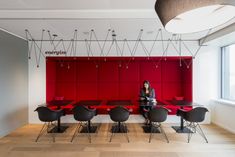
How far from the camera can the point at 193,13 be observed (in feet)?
4.09

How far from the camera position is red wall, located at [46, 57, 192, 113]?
22.5 feet

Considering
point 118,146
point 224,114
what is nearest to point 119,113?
point 118,146

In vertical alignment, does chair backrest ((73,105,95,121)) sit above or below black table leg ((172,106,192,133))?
above

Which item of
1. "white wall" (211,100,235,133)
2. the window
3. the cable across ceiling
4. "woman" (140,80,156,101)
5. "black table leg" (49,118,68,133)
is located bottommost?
"black table leg" (49,118,68,133)

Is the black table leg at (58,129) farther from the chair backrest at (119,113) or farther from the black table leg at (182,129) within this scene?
the black table leg at (182,129)

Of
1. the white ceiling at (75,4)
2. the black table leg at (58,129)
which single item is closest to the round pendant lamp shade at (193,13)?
the white ceiling at (75,4)

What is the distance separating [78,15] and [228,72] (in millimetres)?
4899

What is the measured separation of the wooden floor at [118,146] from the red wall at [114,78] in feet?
5.67

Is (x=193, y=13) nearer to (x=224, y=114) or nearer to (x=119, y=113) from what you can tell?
(x=119, y=113)

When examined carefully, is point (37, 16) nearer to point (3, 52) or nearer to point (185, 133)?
point (3, 52)

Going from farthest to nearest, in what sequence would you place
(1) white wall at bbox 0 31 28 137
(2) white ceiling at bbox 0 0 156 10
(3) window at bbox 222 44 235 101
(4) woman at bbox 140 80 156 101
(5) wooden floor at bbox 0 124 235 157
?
(3) window at bbox 222 44 235 101
(4) woman at bbox 140 80 156 101
(1) white wall at bbox 0 31 28 137
(5) wooden floor at bbox 0 124 235 157
(2) white ceiling at bbox 0 0 156 10

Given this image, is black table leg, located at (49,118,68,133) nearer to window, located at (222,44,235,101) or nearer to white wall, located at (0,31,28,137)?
white wall, located at (0,31,28,137)

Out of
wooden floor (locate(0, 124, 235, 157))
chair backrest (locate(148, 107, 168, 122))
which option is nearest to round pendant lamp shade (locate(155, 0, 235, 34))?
wooden floor (locate(0, 124, 235, 157))

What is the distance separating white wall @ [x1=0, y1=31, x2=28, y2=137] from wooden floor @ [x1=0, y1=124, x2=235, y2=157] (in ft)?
1.45
